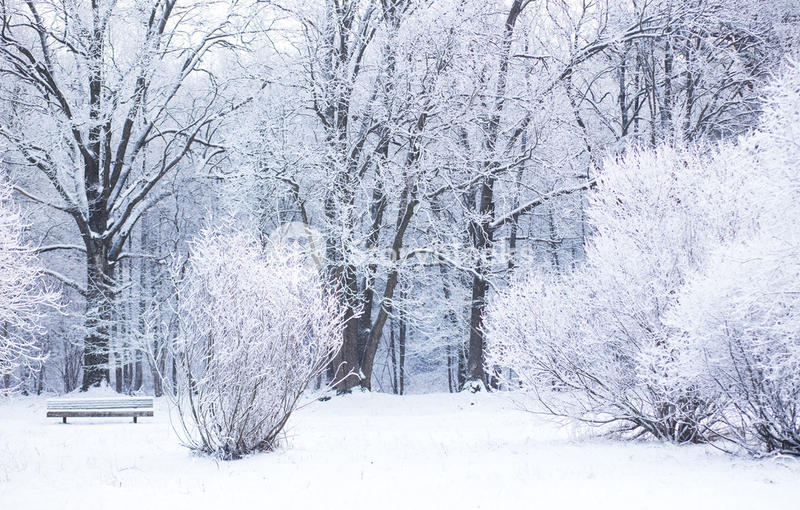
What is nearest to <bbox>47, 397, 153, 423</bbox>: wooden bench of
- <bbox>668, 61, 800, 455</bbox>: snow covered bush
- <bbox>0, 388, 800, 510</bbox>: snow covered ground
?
<bbox>0, 388, 800, 510</bbox>: snow covered ground

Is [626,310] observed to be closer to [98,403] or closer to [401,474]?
[401,474]

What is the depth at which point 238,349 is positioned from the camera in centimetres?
823

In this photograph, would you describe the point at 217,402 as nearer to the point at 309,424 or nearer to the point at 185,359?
the point at 185,359

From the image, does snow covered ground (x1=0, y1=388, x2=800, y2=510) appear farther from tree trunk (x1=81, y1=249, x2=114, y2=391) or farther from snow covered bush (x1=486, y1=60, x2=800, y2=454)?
tree trunk (x1=81, y1=249, x2=114, y2=391)

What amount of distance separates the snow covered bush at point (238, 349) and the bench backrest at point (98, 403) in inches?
242

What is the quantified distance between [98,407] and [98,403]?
0.08 m

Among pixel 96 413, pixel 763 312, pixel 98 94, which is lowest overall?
pixel 96 413

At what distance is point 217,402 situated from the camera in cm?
838

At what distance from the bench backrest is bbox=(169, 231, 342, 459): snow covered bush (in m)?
6.14

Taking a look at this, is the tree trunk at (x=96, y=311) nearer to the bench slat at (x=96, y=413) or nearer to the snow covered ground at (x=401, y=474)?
the bench slat at (x=96, y=413)

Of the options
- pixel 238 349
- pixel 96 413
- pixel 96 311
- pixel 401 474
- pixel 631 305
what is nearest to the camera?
pixel 401 474

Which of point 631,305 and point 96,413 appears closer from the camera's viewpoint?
point 631,305

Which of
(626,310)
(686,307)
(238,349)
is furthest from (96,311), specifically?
(686,307)

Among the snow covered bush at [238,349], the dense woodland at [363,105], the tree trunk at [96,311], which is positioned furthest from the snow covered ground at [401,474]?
the tree trunk at [96,311]
